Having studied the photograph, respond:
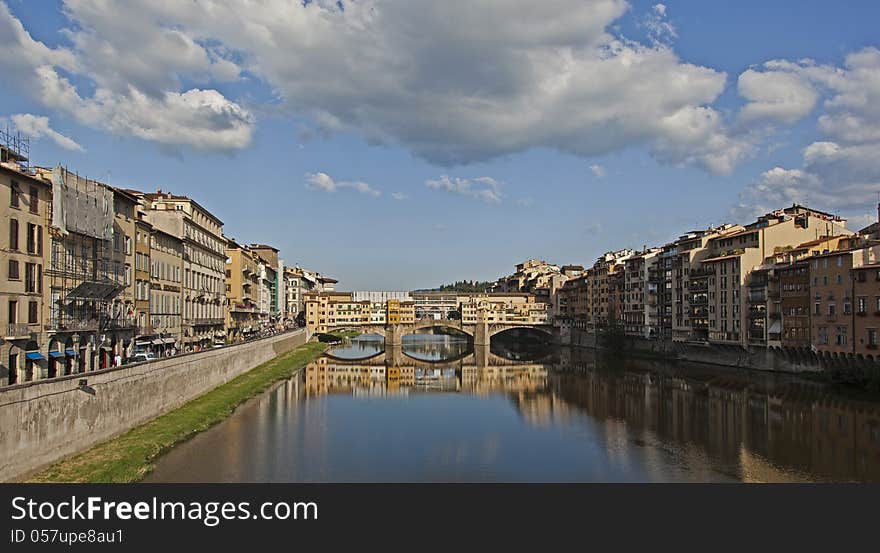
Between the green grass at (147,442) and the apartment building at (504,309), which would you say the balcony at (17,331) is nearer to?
the green grass at (147,442)

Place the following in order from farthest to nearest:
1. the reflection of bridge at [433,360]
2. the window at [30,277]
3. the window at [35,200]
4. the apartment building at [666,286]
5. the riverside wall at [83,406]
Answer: the reflection of bridge at [433,360] → the apartment building at [666,286] → the window at [35,200] → the window at [30,277] → the riverside wall at [83,406]

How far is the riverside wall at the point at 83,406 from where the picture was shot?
1656 centimetres

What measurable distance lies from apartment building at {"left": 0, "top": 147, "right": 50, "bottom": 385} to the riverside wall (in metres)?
3.05

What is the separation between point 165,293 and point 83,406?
19248 mm

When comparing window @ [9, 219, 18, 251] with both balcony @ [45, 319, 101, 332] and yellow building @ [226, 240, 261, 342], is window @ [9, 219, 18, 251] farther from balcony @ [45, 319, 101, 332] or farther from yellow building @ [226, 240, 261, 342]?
yellow building @ [226, 240, 261, 342]

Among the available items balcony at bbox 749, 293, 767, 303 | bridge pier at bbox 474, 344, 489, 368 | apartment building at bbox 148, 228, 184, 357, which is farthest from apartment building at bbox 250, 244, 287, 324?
balcony at bbox 749, 293, 767, 303

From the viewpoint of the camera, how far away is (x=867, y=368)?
38.8 meters

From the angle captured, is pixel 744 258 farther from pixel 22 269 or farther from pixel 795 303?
pixel 22 269

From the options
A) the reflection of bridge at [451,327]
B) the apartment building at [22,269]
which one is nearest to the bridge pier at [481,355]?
the reflection of bridge at [451,327]

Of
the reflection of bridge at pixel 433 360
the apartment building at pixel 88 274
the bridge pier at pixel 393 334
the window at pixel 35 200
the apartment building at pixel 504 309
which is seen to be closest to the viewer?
the window at pixel 35 200

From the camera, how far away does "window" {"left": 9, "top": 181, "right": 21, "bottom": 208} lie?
71.2 ft
